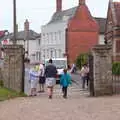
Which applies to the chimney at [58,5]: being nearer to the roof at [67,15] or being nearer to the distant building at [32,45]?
the roof at [67,15]

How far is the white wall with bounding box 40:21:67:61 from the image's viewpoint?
257 ft

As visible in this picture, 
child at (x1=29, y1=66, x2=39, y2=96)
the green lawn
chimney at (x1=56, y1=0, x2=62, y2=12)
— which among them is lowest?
the green lawn

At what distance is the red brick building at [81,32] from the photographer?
251ft

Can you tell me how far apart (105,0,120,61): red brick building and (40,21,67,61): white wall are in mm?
18255

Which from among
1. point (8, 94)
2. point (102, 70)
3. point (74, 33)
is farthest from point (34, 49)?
point (102, 70)

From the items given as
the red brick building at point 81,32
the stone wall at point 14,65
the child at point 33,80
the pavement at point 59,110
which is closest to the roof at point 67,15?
the red brick building at point 81,32

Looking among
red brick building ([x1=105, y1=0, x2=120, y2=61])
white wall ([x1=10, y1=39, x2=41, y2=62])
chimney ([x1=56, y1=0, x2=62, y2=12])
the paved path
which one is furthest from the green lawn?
white wall ([x1=10, y1=39, x2=41, y2=62])

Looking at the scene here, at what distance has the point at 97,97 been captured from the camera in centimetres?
2327

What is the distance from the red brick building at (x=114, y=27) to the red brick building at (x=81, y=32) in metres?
16.1

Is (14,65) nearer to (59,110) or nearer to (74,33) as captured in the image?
(59,110)

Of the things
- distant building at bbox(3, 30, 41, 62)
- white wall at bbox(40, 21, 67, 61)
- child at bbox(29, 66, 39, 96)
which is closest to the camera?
child at bbox(29, 66, 39, 96)

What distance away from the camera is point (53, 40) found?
271ft

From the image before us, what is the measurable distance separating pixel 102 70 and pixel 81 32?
5443 centimetres

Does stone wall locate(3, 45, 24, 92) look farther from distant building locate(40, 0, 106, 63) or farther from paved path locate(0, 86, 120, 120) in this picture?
distant building locate(40, 0, 106, 63)
